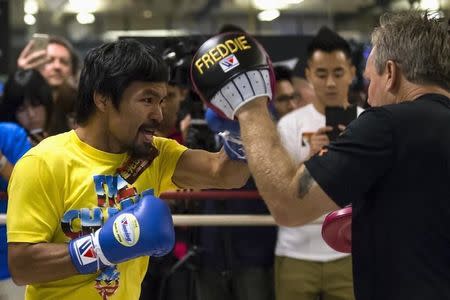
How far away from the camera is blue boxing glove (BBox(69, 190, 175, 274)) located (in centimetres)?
179

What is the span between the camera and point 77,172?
1906mm

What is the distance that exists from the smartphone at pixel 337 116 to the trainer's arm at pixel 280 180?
167cm

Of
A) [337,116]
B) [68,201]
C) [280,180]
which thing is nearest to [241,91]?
[280,180]

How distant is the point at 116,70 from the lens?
193cm

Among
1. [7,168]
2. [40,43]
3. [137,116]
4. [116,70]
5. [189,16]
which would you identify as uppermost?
[189,16]

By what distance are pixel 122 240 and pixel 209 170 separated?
0.39 m

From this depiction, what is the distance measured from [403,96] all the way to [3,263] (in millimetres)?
1849

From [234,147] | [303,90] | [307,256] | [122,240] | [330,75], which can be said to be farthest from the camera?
Answer: [303,90]

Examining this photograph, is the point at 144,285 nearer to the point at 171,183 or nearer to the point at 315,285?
the point at 315,285

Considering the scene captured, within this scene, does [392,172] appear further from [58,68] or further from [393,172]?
[58,68]

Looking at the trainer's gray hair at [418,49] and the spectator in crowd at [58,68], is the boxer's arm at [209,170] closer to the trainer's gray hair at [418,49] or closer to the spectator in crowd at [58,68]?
the trainer's gray hair at [418,49]

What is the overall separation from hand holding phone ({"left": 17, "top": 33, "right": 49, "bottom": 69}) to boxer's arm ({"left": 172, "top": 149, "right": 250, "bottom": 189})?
79.6 inches

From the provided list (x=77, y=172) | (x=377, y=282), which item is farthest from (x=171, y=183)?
(x=377, y=282)

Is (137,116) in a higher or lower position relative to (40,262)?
higher
